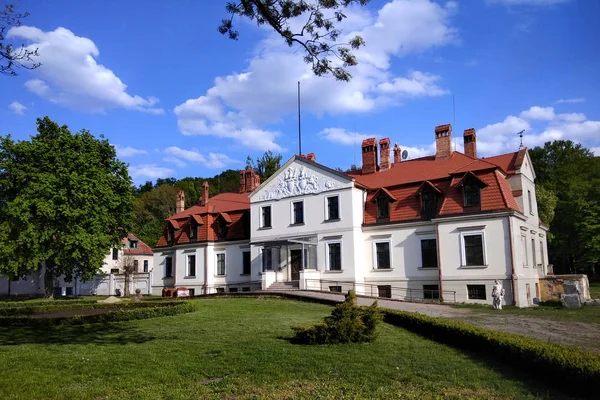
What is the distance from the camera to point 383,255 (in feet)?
95.2

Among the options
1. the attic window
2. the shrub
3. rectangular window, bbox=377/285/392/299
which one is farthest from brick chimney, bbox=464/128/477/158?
the shrub

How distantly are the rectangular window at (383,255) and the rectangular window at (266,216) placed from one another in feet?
26.3

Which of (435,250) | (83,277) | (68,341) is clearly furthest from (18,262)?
(435,250)

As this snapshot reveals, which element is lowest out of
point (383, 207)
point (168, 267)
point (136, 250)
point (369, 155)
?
point (168, 267)

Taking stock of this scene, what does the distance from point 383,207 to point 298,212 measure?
5.80 meters

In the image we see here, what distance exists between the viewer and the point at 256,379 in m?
A: 7.77

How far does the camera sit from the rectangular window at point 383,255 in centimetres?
2878

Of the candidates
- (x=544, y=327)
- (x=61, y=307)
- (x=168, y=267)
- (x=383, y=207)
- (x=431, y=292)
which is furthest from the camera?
(x=168, y=267)

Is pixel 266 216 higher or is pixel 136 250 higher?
pixel 266 216

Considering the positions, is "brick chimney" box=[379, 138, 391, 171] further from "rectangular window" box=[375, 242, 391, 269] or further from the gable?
"rectangular window" box=[375, 242, 391, 269]

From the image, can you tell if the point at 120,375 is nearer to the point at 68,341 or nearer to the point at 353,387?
the point at 353,387

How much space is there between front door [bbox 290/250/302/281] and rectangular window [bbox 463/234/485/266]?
35.4 ft

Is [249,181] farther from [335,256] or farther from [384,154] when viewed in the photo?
[335,256]

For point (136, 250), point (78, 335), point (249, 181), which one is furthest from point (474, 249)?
point (136, 250)
